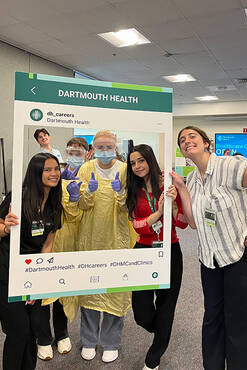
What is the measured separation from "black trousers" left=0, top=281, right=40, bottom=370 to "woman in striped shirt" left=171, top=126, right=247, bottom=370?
101cm

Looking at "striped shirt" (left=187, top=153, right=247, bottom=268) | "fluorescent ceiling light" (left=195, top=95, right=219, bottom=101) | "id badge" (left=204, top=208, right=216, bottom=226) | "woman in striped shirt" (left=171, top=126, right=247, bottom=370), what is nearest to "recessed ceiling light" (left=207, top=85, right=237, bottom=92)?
"fluorescent ceiling light" (left=195, top=95, right=219, bottom=101)

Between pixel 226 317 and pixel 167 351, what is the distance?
0.83m

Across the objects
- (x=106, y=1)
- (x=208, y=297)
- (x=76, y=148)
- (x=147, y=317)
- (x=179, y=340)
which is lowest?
(x=179, y=340)

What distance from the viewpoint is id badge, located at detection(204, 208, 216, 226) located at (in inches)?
68.2

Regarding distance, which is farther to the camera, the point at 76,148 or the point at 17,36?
the point at 17,36

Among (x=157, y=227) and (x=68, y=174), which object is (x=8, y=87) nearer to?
(x=68, y=174)

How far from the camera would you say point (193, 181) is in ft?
6.38

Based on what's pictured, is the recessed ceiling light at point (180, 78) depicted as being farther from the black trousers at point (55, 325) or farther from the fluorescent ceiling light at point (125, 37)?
the black trousers at point (55, 325)

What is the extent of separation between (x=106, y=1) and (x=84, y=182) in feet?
9.98

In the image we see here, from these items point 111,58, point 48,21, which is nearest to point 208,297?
point 48,21

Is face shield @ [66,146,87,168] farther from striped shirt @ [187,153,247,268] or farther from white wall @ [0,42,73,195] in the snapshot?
white wall @ [0,42,73,195]

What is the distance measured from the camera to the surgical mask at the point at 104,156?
1.73 meters

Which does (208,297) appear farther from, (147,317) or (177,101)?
(177,101)

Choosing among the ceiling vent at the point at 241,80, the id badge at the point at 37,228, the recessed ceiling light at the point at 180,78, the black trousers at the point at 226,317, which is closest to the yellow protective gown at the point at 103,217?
the id badge at the point at 37,228
